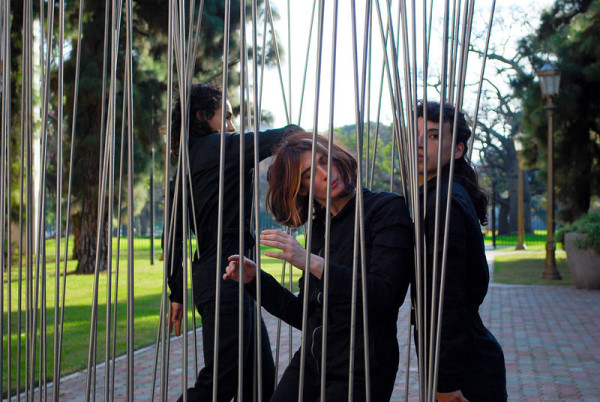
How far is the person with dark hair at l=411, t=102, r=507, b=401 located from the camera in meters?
1.86

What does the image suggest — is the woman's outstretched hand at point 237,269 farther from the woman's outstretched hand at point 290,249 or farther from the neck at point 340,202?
the neck at point 340,202

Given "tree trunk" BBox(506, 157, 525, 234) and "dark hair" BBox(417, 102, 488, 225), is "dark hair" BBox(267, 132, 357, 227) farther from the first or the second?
"tree trunk" BBox(506, 157, 525, 234)

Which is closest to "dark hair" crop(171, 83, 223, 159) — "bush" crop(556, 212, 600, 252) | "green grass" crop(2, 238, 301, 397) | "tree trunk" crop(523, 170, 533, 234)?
"green grass" crop(2, 238, 301, 397)

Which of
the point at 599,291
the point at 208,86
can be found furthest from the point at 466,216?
the point at 599,291

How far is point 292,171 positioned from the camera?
187 cm

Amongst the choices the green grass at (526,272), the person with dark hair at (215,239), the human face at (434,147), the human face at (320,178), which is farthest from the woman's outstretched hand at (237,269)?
the green grass at (526,272)

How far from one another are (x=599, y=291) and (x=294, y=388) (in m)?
10.1

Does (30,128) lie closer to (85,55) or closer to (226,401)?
(226,401)

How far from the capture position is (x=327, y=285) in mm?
1683

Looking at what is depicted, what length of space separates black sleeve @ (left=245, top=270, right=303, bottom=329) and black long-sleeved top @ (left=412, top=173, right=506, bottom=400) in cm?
37

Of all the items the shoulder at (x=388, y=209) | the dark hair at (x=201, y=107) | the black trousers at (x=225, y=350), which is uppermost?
the dark hair at (x=201, y=107)

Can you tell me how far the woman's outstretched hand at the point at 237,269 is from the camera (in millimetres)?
1821

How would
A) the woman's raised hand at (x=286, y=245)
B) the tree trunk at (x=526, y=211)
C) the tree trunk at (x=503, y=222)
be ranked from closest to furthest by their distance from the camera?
the woman's raised hand at (x=286, y=245)
the tree trunk at (x=526, y=211)
the tree trunk at (x=503, y=222)

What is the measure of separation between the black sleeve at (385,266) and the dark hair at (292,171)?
0.14 m
